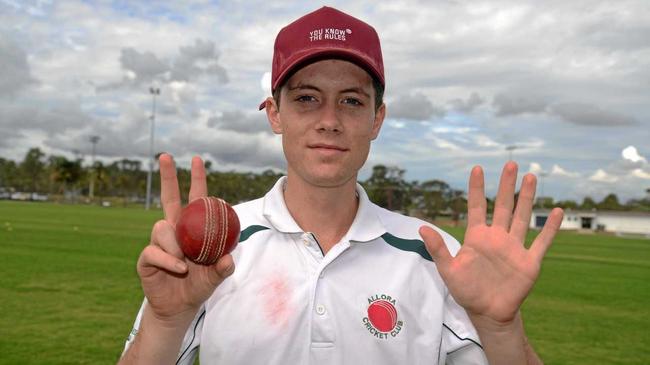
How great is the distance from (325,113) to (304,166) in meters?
0.26

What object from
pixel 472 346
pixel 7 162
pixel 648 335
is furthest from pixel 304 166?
pixel 7 162

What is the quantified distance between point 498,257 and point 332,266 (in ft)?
2.30

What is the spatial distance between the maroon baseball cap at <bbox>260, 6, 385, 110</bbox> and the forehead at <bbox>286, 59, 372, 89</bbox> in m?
0.04

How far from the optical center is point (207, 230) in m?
2.33

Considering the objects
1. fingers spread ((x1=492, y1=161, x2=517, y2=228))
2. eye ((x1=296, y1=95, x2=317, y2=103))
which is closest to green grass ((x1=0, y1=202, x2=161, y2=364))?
eye ((x1=296, y1=95, x2=317, y2=103))

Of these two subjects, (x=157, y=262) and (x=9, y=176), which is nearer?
(x=157, y=262)

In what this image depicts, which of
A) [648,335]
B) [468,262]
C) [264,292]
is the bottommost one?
[648,335]

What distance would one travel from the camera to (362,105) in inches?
109

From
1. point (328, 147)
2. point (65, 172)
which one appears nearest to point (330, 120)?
point (328, 147)

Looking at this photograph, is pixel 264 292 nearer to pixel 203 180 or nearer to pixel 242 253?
pixel 242 253

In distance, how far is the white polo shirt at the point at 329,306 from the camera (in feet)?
8.25

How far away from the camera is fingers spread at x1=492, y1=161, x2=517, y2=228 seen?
2.51 m

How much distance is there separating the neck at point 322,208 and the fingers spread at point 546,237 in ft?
2.86

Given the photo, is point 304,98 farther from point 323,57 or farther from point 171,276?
point 171,276
